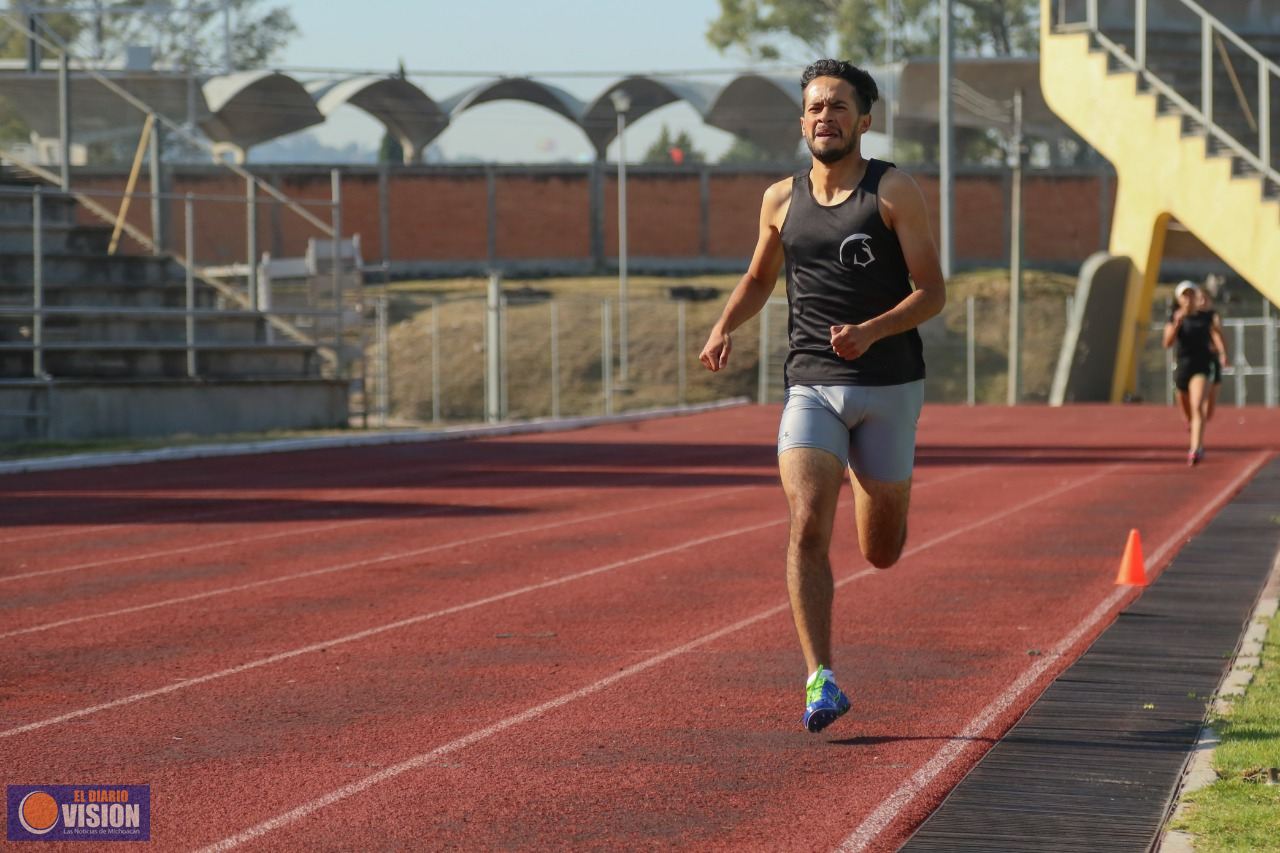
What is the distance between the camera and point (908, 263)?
6.72 meters

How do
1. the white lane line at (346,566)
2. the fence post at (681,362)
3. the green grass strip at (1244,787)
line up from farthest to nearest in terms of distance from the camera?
the fence post at (681,362), the white lane line at (346,566), the green grass strip at (1244,787)

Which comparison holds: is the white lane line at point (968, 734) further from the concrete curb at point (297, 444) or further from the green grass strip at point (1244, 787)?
the concrete curb at point (297, 444)

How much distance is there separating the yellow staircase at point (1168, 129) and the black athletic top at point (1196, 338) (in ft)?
21.4

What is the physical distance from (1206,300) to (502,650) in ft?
44.0

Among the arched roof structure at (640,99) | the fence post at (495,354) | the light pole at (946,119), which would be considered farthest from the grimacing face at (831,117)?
the arched roof structure at (640,99)

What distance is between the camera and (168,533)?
1438 centimetres

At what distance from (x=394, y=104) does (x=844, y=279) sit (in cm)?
4748

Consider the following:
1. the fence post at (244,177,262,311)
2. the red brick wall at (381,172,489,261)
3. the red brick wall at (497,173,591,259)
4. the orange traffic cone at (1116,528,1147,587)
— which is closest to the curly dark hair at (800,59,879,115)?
the orange traffic cone at (1116,528,1147,587)

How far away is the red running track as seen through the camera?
6.02 metres

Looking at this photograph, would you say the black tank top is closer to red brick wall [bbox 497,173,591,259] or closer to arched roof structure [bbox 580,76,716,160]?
red brick wall [bbox 497,173,591,259]

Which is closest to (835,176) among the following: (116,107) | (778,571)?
(778,571)

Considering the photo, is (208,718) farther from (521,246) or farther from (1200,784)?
(521,246)

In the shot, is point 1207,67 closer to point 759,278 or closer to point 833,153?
point 759,278

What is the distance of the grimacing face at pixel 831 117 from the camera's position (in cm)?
669
